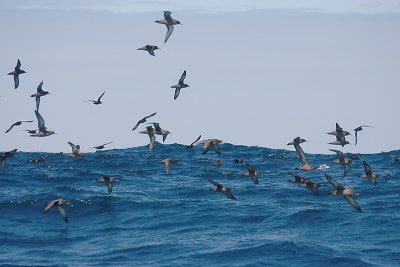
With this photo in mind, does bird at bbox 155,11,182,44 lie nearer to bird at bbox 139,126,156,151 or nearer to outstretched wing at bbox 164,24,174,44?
outstretched wing at bbox 164,24,174,44

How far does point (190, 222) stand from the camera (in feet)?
98.4

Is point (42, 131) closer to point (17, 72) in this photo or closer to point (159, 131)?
point (17, 72)

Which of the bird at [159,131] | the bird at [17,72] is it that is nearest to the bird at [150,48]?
the bird at [159,131]

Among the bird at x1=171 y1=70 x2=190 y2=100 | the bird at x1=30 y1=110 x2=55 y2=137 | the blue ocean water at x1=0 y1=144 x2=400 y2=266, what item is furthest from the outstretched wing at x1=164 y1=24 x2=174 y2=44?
the blue ocean water at x1=0 y1=144 x2=400 y2=266

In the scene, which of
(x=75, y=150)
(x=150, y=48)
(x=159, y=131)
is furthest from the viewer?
(x=75, y=150)

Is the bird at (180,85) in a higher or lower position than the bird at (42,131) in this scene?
higher

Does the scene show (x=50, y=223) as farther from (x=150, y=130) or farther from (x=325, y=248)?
(x=325, y=248)

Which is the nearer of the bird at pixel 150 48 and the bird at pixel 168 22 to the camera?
the bird at pixel 168 22

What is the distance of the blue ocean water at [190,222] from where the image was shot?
2417 cm

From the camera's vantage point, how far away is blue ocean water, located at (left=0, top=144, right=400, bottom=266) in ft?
79.3

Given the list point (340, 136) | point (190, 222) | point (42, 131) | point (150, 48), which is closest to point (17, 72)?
point (42, 131)

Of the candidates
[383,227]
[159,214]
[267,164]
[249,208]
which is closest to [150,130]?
[159,214]

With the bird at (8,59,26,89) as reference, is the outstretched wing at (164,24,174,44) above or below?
above

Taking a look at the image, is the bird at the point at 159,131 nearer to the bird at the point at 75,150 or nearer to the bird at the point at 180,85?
the bird at the point at 180,85
